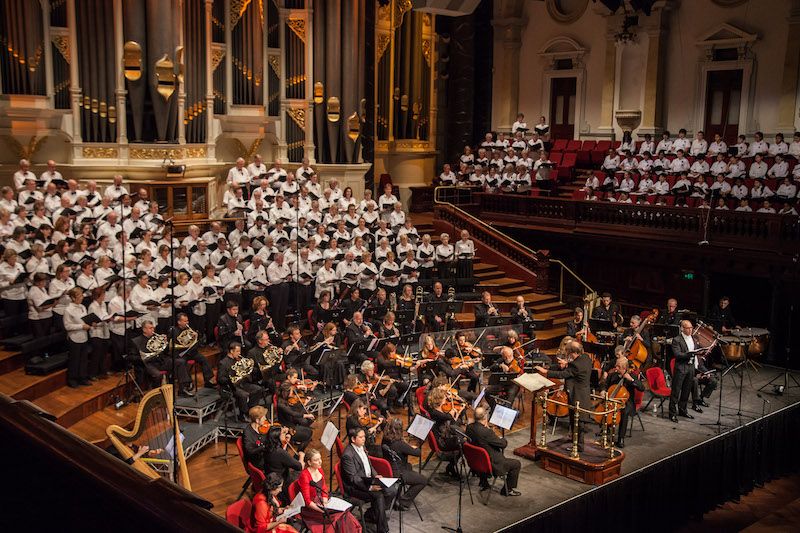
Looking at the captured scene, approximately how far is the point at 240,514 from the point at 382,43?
53.1ft

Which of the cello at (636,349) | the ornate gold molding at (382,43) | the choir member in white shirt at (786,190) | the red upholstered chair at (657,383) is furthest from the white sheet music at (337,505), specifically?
the ornate gold molding at (382,43)

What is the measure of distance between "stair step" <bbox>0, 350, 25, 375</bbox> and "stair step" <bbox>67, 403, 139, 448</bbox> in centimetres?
131

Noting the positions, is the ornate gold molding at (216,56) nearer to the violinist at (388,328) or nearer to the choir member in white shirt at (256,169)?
the choir member in white shirt at (256,169)

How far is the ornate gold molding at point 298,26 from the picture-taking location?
18.1 meters

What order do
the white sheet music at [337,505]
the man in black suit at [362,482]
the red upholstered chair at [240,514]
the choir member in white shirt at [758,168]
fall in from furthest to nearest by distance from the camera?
the choir member in white shirt at [758,168], the man in black suit at [362,482], the white sheet music at [337,505], the red upholstered chair at [240,514]

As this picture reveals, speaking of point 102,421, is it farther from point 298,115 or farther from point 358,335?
point 298,115

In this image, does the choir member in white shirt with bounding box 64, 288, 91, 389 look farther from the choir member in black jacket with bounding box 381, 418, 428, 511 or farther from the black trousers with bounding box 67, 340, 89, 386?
the choir member in black jacket with bounding box 381, 418, 428, 511

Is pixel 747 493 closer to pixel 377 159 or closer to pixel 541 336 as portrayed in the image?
pixel 541 336

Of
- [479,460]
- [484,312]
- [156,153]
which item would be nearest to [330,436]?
[479,460]

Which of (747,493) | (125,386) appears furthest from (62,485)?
(747,493)

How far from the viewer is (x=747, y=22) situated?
1878cm

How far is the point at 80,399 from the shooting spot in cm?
1023

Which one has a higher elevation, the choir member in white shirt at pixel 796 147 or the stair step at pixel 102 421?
the choir member in white shirt at pixel 796 147

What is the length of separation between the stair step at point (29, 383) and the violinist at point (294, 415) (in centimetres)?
302
